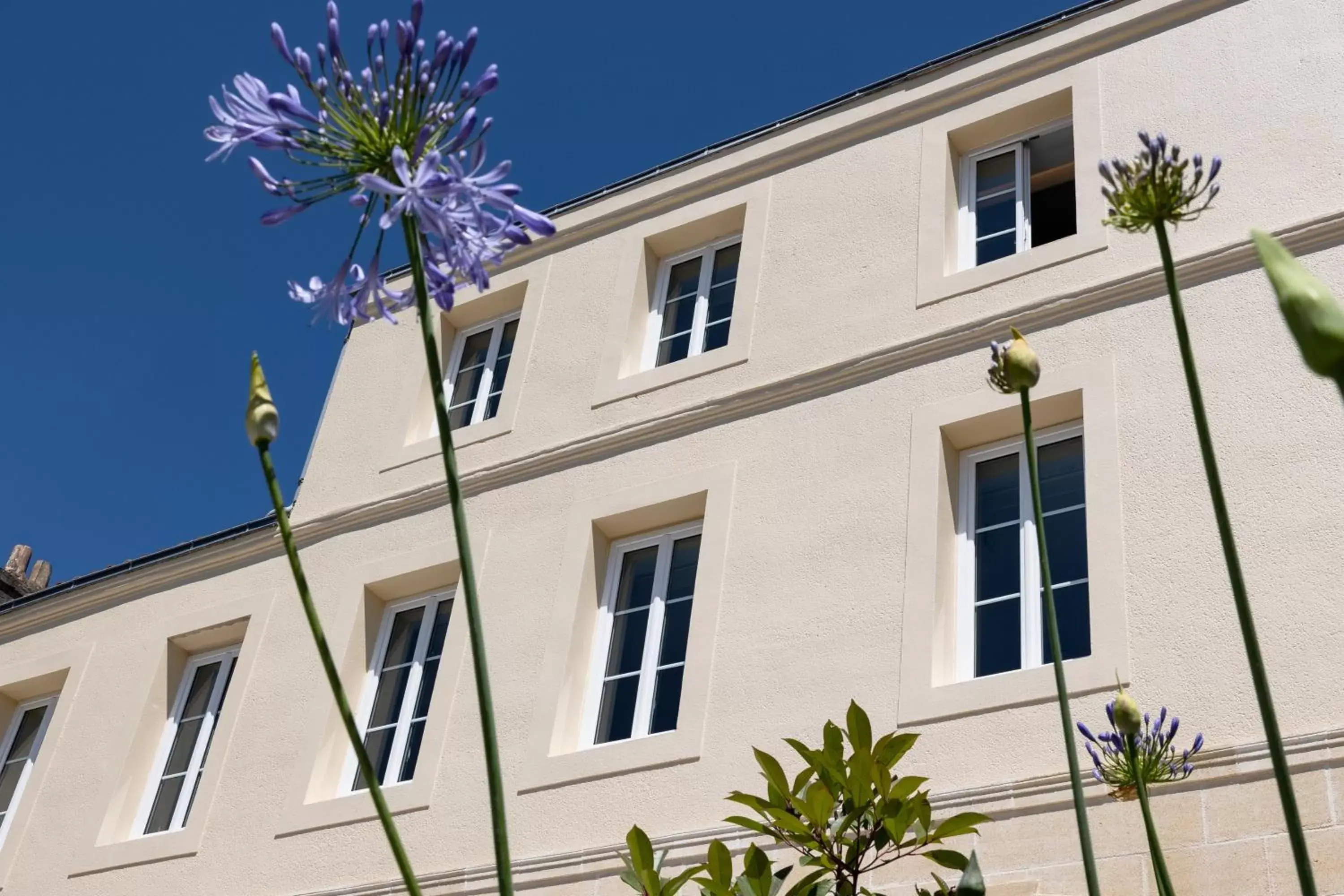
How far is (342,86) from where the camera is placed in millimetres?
2338

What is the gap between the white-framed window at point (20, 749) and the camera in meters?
12.0

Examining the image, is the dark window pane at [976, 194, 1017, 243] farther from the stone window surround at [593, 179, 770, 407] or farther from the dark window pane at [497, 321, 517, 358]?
the dark window pane at [497, 321, 517, 358]

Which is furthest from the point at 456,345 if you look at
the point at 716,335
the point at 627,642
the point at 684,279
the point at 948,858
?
the point at 948,858

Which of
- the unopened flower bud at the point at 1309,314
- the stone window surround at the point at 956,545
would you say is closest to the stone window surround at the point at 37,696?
the stone window surround at the point at 956,545

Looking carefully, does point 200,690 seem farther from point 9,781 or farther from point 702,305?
point 702,305

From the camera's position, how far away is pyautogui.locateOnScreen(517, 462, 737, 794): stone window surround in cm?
867

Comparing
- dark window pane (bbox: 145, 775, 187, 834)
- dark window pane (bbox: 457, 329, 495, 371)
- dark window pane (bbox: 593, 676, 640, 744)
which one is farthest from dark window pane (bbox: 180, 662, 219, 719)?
dark window pane (bbox: 593, 676, 640, 744)

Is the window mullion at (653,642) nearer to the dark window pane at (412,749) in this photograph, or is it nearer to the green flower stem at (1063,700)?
the dark window pane at (412,749)

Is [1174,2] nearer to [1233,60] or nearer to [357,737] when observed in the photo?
[1233,60]

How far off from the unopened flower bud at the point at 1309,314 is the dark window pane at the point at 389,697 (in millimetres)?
9585

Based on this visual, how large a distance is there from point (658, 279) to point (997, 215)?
2.65 metres

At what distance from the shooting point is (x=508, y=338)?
12297 millimetres

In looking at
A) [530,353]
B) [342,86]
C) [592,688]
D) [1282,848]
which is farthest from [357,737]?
[530,353]

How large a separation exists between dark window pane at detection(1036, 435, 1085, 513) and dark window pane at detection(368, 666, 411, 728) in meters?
4.25
